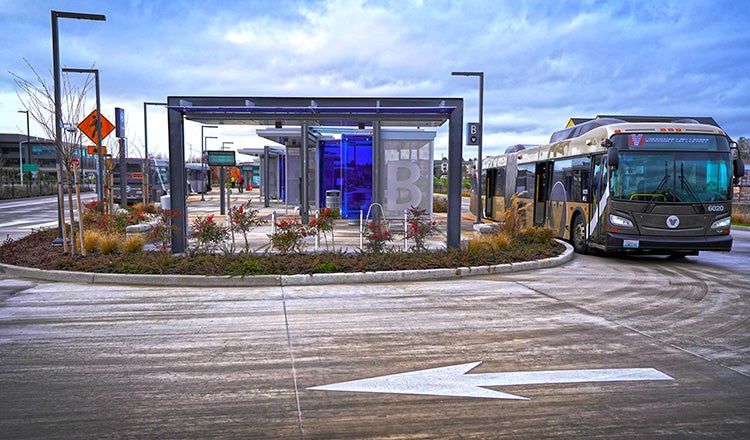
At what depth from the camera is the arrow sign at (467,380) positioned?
4773 mm

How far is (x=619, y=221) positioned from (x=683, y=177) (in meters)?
1.62

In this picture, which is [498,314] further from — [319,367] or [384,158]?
[384,158]

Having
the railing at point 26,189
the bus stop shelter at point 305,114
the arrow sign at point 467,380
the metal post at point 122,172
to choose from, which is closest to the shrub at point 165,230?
the bus stop shelter at point 305,114

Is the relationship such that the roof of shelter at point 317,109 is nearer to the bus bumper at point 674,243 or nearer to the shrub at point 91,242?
the shrub at point 91,242

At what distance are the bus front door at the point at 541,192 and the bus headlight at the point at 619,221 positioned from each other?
492 centimetres

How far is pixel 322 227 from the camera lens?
38.4 ft

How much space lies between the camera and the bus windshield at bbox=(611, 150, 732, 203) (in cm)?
1216

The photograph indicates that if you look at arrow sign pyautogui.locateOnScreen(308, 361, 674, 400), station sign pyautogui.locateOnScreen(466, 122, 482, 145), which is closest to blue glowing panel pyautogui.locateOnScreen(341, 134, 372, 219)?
station sign pyautogui.locateOnScreen(466, 122, 482, 145)

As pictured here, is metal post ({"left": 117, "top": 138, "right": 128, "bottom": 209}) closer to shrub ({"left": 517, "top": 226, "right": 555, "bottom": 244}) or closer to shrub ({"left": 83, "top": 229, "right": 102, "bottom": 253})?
shrub ({"left": 83, "top": 229, "right": 102, "bottom": 253})

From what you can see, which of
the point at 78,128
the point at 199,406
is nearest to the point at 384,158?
the point at 78,128

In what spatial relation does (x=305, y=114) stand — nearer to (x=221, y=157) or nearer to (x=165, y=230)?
(x=165, y=230)

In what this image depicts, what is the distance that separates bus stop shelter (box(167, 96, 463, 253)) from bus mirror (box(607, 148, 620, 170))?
10.3 ft

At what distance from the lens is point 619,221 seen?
12352 millimetres

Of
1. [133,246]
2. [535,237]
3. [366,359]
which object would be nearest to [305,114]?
[133,246]
